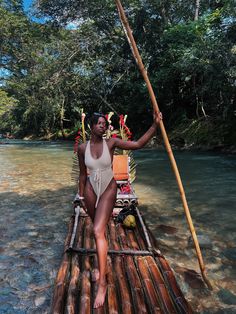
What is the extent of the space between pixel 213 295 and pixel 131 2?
1078 inches

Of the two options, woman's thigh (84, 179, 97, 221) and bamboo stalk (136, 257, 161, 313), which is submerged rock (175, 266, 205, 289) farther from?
woman's thigh (84, 179, 97, 221)

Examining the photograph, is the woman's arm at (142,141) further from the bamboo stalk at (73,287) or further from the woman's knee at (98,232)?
the bamboo stalk at (73,287)

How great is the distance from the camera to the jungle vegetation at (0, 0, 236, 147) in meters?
22.0

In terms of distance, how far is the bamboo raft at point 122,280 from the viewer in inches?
137

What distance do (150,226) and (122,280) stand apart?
3210mm

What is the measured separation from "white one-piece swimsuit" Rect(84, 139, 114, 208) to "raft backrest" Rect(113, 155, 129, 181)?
4.02 metres

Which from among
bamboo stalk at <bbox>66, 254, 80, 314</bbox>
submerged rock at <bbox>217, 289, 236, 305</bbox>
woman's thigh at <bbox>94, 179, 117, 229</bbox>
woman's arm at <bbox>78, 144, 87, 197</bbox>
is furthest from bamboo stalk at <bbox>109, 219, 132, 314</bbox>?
submerged rock at <bbox>217, 289, 236, 305</bbox>

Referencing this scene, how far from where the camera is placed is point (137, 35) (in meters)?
29.0

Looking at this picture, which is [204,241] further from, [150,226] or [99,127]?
[99,127]

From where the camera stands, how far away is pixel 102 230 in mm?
3779

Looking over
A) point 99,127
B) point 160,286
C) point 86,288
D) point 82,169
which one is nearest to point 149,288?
point 160,286

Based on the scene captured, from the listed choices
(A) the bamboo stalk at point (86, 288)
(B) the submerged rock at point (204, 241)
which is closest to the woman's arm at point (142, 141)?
(A) the bamboo stalk at point (86, 288)

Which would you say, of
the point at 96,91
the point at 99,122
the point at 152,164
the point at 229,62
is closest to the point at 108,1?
the point at 96,91

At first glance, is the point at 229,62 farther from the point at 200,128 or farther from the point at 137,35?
the point at 137,35
